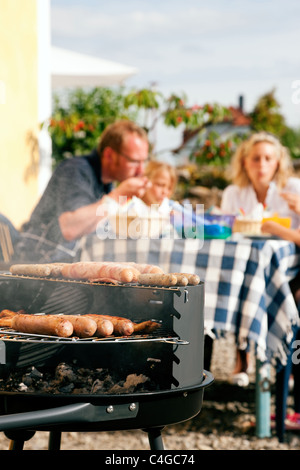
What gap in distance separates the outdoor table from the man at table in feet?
1.81

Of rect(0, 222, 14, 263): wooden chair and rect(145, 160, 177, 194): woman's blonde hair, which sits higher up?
rect(145, 160, 177, 194): woman's blonde hair

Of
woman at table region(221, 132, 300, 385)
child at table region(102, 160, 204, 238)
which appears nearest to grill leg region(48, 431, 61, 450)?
child at table region(102, 160, 204, 238)

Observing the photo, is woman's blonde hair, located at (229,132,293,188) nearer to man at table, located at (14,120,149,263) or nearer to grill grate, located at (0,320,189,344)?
man at table, located at (14,120,149,263)

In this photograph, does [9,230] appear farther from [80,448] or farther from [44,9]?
[44,9]

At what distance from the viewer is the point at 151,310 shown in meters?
1.58

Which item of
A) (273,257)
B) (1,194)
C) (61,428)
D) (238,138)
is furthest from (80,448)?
(238,138)

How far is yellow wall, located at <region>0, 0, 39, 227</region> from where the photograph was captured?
175 inches

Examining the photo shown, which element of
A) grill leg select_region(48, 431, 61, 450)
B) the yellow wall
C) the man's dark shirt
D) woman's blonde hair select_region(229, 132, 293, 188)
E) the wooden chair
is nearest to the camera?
grill leg select_region(48, 431, 61, 450)

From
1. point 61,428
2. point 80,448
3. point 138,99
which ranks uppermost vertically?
point 138,99

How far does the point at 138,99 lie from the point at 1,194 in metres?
2.41

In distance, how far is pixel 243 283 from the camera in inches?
110

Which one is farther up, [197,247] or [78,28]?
[78,28]

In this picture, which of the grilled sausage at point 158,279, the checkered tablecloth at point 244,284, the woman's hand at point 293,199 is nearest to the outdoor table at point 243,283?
the checkered tablecloth at point 244,284

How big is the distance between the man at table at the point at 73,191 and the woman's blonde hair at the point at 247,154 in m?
0.83
